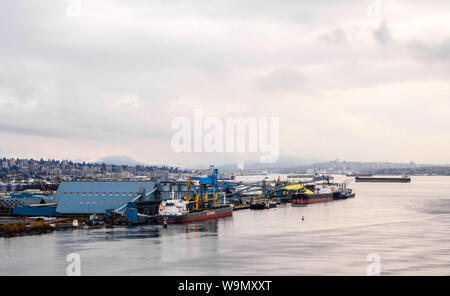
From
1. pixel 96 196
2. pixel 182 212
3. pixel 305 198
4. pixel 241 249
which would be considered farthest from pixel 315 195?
pixel 241 249

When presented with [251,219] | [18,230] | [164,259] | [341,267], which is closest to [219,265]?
[164,259]

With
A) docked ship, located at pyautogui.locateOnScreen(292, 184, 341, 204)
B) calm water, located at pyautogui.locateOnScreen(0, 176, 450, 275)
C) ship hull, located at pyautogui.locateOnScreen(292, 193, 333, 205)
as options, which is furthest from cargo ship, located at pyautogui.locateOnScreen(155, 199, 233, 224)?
docked ship, located at pyautogui.locateOnScreen(292, 184, 341, 204)

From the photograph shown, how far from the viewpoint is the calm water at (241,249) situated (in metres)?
26.6

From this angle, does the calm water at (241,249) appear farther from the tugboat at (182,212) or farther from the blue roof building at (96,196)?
the blue roof building at (96,196)

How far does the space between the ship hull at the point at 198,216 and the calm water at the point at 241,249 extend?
1391 mm

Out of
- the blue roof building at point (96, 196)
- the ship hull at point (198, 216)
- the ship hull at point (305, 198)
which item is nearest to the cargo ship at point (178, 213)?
the ship hull at point (198, 216)

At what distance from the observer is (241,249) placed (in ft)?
108

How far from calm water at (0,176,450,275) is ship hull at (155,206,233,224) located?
139 cm

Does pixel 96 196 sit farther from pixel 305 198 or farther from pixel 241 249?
pixel 305 198

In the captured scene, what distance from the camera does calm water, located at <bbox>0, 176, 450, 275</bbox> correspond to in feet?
87.2

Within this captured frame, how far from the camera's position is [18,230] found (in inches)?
1564

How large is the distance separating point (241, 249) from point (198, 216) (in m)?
18.6
